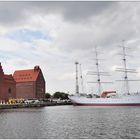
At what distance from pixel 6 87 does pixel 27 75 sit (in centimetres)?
5210

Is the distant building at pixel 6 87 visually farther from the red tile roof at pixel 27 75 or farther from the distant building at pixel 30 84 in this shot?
the red tile roof at pixel 27 75

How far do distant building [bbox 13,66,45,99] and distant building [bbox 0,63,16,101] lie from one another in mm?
37306

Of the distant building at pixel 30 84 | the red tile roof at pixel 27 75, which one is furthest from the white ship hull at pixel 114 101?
the red tile roof at pixel 27 75

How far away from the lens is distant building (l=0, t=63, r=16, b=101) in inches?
5035

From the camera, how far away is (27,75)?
184m

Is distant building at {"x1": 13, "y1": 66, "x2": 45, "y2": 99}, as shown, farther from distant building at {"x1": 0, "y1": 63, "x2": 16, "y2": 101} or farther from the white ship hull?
the white ship hull

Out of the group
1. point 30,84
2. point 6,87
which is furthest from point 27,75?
point 6,87

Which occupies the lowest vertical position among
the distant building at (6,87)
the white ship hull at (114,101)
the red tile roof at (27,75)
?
the white ship hull at (114,101)

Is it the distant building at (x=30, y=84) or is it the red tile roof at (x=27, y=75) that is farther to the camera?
the red tile roof at (x=27, y=75)

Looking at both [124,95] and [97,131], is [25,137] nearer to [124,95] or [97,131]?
[97,131]

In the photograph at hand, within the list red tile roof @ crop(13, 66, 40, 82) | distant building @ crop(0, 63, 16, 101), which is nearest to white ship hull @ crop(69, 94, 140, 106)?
distant building @ crop(0, 63, 16, 101)

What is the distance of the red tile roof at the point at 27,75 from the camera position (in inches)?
7106

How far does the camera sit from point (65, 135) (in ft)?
104

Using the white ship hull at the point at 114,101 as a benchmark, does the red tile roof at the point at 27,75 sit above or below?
above
